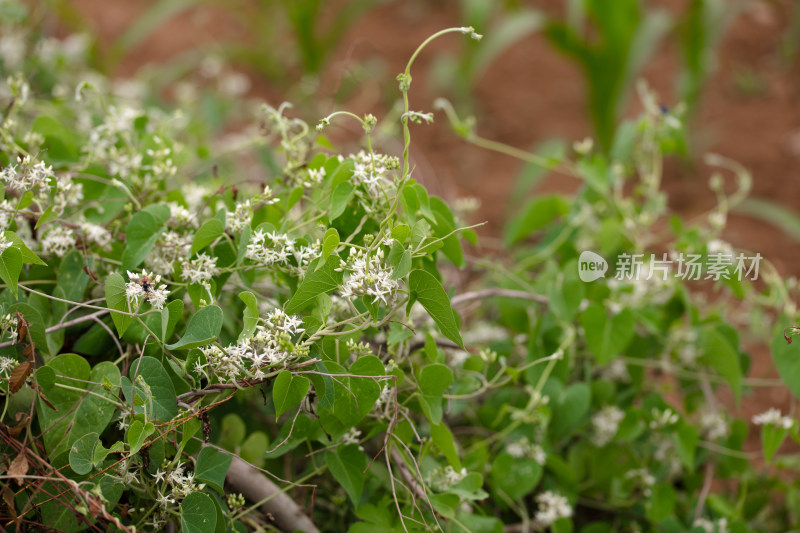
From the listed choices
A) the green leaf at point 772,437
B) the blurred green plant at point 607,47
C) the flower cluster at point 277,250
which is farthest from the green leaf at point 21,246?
the blurred green plant at point 607,47

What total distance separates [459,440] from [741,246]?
1.46 metres

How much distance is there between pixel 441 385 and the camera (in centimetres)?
77

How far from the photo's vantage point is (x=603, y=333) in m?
1.01

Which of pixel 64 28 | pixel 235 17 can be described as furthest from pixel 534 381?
pixel 235 17

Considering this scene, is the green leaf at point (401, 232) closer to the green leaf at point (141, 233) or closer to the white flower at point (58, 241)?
the green leaf at point (141, 233)

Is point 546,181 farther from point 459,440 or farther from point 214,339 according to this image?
point 214,339

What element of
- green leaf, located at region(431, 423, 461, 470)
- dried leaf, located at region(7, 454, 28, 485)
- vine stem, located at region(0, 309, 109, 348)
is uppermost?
vine stem, located at region(0, 309, 109, 348)

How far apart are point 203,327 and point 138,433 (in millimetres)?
114

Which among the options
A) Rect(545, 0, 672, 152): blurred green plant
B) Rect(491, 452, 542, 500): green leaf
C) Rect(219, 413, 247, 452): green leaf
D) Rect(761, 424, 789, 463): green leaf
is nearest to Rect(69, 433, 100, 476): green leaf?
Rect(219, 413, 247, 452): green leaf

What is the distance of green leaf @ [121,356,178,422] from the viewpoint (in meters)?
0.67

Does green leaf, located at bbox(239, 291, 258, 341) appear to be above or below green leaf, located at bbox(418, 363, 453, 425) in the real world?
above

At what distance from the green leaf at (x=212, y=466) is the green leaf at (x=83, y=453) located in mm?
100

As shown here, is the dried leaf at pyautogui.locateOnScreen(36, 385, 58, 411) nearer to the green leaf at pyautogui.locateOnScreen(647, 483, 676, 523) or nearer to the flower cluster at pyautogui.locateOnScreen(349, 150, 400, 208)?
the flower cluster at pyautogui.locateOnScreen(349, 150, 400, 208)

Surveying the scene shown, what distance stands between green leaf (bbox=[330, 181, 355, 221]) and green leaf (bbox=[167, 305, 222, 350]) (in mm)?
156
